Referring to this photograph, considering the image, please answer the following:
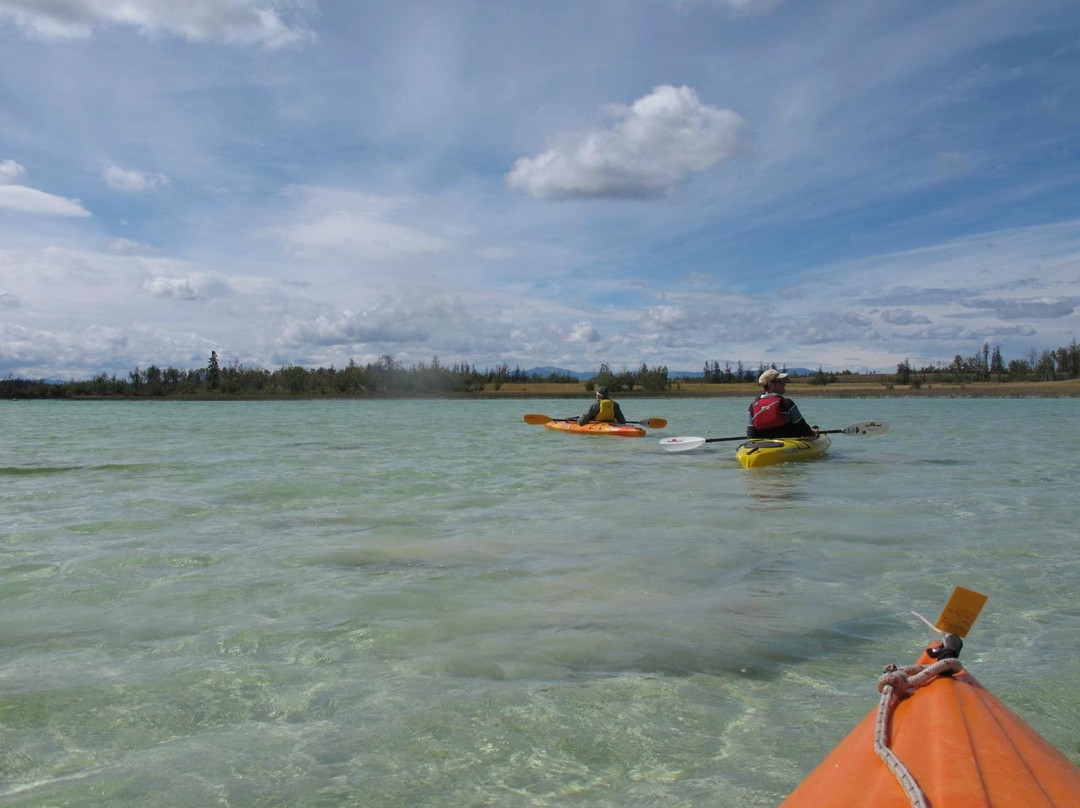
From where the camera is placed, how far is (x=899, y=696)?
2.69 metres

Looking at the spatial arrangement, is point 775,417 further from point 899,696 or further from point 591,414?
point 899,696

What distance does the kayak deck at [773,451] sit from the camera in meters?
14.7

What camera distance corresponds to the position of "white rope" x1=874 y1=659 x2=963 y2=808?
6.73 ft

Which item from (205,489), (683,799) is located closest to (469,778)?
(683,799)

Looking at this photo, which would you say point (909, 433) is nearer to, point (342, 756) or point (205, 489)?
point (205, 489)

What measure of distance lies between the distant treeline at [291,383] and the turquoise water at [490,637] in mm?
110080

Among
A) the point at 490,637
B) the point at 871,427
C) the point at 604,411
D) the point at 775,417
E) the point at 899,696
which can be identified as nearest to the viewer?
the point at 899,696

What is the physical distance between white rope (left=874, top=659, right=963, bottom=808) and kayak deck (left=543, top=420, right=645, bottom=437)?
57.5ft

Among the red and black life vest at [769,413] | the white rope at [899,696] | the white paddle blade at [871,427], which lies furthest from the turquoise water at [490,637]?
the white paddle blade at [871,427]

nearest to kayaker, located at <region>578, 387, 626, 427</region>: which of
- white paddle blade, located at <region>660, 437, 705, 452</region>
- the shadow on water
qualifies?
white paddle blade, located at <region>660, 437, 705, 452</region>

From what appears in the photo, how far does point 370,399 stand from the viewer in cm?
11594

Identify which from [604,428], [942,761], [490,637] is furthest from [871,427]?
[942,761]

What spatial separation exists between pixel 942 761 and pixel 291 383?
128 meters

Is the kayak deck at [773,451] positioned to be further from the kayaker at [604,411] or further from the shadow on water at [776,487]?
the kayaker at [604,411]
